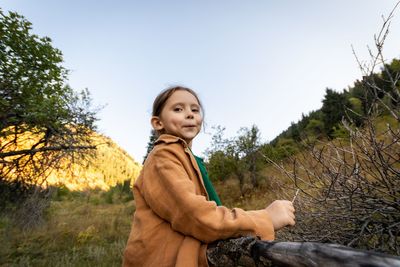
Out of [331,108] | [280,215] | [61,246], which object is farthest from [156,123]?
[331,108]

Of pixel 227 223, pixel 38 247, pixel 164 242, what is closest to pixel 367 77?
pixel 227 223

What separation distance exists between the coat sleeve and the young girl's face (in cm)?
34

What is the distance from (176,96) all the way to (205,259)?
0.90m

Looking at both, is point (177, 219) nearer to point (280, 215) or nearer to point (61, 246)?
point (280, 215)

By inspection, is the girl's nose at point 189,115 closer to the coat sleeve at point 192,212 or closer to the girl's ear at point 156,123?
the girl's ear at point 156,123

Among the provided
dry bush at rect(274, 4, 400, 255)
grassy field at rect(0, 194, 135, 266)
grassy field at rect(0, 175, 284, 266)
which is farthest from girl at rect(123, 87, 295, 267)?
grassy field at rect(0, 194, 135, 266)

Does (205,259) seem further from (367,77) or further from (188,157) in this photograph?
(367,77)

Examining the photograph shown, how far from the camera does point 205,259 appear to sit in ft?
3.43

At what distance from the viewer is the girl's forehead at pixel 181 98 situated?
1.58 metres

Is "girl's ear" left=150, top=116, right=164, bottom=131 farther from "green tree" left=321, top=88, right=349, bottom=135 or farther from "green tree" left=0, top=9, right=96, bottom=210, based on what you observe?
"green tree" left=321, top=88, right=349, bottom=135

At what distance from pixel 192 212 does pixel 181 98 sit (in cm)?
74

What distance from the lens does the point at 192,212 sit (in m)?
1.04

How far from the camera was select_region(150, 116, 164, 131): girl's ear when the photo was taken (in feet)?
5.36

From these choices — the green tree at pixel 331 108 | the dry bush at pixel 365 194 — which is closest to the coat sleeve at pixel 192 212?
the dry bush at pixel 365 194
